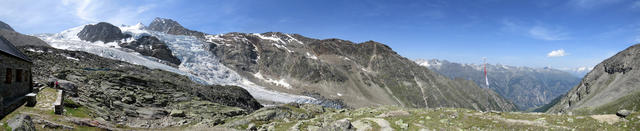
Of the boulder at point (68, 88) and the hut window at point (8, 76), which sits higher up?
the hut window at point (8, 76)

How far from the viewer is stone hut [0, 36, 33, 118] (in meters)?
21.8

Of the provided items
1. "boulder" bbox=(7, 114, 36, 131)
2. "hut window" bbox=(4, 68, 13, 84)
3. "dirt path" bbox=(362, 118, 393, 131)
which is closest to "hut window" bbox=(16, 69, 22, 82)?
"hut window" bbox=(4, 68, 13, 84)

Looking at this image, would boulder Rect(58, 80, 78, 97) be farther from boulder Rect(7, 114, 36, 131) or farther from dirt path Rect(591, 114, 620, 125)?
dirt path Rect(591, 114, 620, 125)

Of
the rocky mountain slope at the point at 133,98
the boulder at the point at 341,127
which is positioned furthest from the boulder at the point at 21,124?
the rocky mountain slope at the point at 133,98

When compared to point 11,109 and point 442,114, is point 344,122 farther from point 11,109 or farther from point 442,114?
point 11,109

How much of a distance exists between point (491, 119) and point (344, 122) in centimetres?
1388

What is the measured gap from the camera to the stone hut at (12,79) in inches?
858

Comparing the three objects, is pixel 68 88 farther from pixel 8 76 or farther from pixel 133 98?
pixel 133 98

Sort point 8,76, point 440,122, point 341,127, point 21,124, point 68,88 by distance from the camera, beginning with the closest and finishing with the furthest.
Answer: point 21,124 → point 8,76 → point 341,127 → point 440,122 → point 68,88

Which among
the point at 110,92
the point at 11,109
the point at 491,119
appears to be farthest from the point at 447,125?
the point at 110,92

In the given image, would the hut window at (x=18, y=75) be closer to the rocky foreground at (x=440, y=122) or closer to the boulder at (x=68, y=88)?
the rocky foreground at (x=440, y=122)

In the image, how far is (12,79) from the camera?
24.5m

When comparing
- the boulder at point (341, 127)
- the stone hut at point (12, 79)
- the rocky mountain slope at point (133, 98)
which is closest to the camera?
the stone hut at point (12, 79)

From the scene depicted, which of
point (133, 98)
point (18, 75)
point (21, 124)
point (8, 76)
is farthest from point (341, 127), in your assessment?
point (133, 98)
